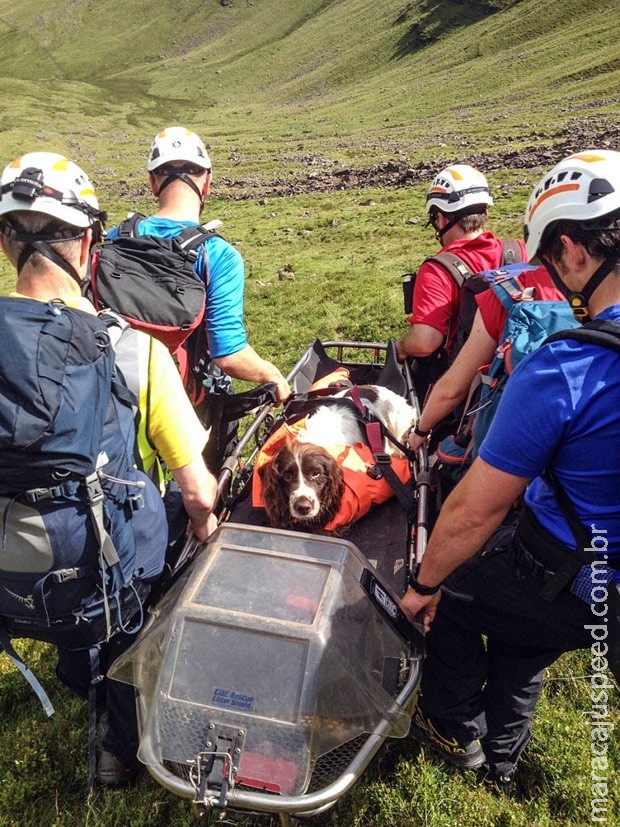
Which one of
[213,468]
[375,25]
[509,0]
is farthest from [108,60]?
[213,468]

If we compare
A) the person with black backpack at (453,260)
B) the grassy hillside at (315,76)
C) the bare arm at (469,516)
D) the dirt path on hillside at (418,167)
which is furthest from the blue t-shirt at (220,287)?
the grassy hillside at (315,76)

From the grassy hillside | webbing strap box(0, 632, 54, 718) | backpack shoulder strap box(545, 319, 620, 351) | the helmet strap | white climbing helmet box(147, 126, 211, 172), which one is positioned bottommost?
webbing strap box(0, 632, 54, 718)

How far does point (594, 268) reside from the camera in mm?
2654

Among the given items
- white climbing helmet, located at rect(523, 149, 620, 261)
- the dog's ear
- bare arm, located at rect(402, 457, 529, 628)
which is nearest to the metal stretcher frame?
bare arm, located at rect(402, 457, 529, 628)

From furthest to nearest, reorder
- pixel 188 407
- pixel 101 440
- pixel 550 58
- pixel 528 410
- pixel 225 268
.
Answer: pixel 550 58
pixel 225 268
pixel 188 407
pixel 101 440
pixel 528 410

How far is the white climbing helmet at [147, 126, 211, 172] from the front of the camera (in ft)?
15.9

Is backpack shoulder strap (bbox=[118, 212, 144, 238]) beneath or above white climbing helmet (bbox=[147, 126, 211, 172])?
beneath

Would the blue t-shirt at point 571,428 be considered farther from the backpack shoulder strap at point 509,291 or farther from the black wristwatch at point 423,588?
the backpack shoulder strap at point 509,291

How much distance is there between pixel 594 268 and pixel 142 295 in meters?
2.88

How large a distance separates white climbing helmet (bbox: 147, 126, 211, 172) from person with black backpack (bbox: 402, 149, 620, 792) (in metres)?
2.90

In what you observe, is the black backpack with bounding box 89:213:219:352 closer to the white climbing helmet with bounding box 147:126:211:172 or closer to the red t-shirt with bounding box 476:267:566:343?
the white climbing helmet with bounding box 147:126:211:172

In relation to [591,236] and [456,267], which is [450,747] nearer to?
[591,236]

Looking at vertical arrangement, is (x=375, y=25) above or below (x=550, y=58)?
above

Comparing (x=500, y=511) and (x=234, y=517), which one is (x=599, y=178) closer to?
(x=500, y=511)
